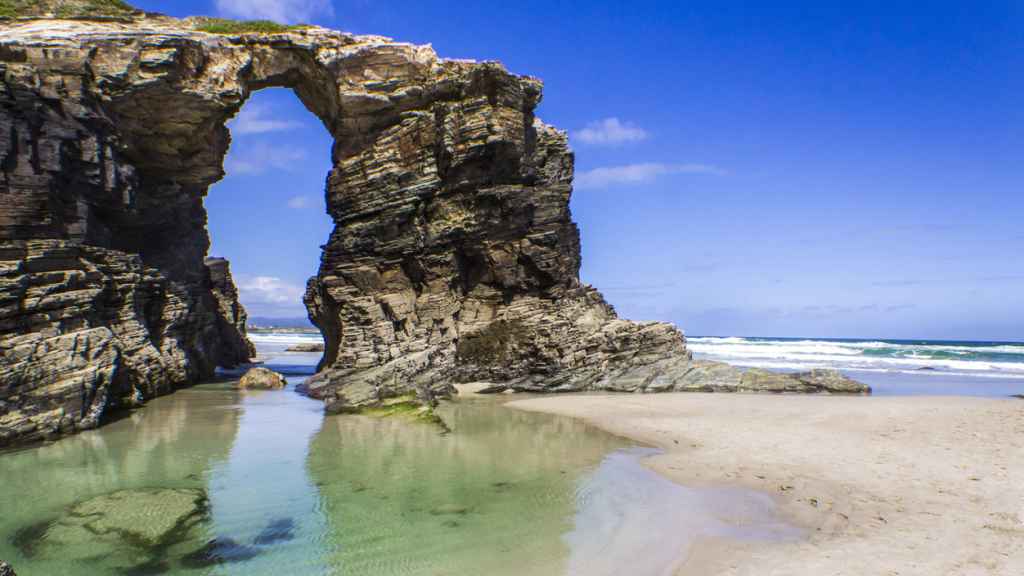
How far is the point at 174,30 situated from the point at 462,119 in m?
13.6

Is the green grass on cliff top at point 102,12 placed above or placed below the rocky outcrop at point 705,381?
above

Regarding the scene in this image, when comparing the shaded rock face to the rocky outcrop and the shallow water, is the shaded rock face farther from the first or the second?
the shallow water

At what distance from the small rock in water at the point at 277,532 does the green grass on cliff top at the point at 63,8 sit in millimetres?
27076

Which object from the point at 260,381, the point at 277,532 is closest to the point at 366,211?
the point at 260,381

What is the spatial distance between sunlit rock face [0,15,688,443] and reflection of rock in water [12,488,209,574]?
10687 mm

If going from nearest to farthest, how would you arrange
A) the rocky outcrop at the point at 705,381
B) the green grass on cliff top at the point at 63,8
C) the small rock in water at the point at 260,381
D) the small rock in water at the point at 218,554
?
the small rock in water at the point at 218,554 < the green grass on cliff top at the point at 63,8 < the rocky outcrop at the point at 705,381 < the small rock in water at the point at 260,381

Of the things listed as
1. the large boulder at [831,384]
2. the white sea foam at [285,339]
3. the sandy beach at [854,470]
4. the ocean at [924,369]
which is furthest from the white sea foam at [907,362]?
the white sea foam at [285,339]

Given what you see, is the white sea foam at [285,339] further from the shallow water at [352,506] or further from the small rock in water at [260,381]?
the shallow water at [352,506]

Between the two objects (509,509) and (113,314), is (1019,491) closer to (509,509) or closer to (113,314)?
(509,509)

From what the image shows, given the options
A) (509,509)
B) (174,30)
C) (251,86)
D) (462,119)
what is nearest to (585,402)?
(509,509)

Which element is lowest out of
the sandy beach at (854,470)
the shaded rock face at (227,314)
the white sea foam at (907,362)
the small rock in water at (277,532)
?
the small rock in water at (277,532)

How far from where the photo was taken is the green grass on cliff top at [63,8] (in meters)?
24.7

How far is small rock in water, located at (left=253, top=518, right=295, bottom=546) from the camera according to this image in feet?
28.1

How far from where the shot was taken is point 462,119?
1119 inches
